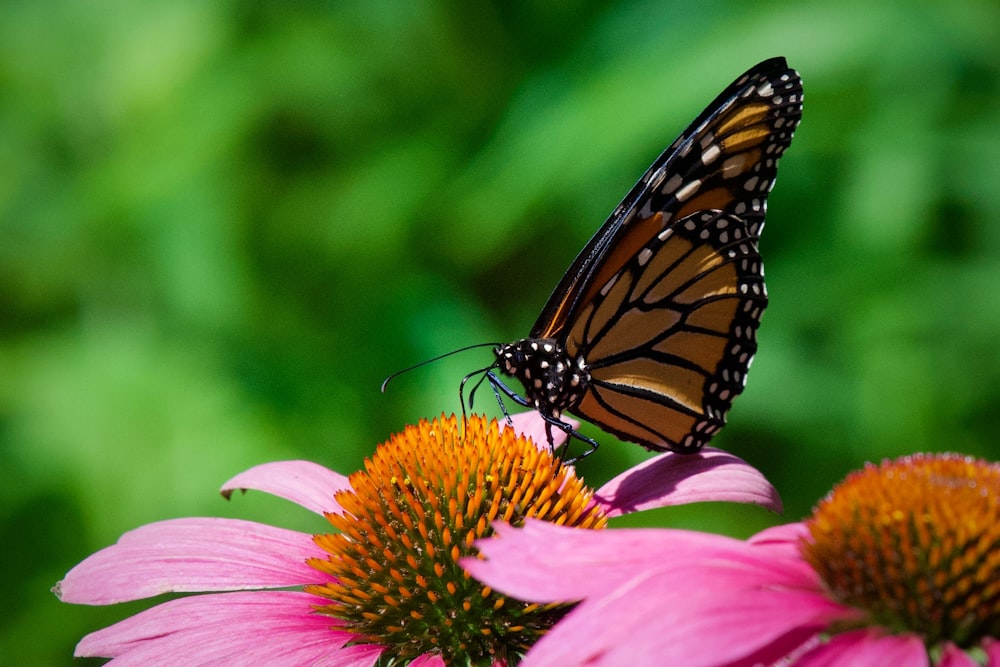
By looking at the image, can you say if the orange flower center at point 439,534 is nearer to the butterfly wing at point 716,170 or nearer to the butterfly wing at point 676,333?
the butterfly wing at point 676,333

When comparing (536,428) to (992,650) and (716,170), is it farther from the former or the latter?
(992,650)

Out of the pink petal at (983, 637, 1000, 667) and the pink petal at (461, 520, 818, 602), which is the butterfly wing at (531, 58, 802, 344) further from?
the pink petal at (983, 637, 1000, 667)

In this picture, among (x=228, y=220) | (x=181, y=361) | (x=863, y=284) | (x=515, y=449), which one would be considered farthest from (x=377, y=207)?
(x=515, y=449)

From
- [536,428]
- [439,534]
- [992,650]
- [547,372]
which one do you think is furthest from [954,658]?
[536,428]

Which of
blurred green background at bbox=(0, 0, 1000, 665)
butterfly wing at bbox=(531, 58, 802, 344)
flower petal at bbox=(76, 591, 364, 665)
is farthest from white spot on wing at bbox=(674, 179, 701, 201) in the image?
blurred green background at bbox=(0, 0, 1000, 665)

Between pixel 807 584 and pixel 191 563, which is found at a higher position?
pixel 191 563

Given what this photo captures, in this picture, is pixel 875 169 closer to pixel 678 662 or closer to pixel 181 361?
pixel 181 361

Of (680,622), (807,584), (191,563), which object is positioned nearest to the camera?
(680,622)
